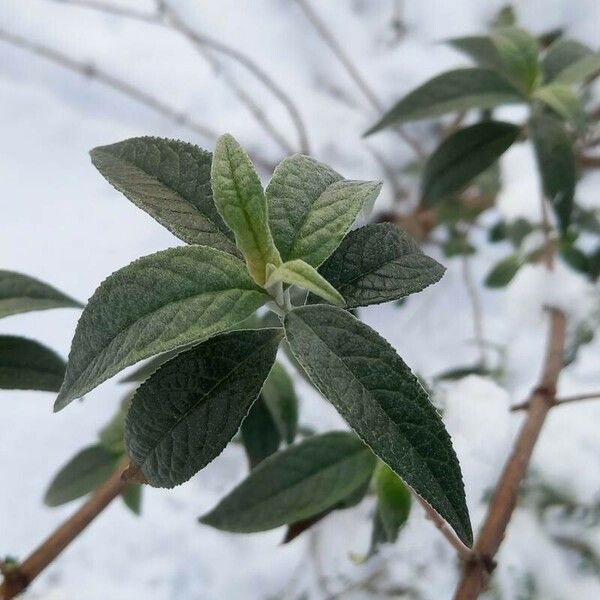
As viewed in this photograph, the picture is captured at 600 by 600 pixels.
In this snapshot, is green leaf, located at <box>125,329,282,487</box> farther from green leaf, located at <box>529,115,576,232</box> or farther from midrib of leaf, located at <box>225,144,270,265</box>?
green leaf, located at <box>529,115,576,232</box>

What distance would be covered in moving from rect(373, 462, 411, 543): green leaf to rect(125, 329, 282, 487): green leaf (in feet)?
0.60

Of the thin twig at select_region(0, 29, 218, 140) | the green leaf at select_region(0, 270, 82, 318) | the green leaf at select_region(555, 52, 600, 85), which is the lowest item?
the green leaf at select_region(0, 270, 82, 318)

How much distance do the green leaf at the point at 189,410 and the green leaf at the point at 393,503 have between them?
183 millimetres

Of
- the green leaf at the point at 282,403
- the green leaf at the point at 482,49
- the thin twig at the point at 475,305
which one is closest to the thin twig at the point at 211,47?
the thin twig at the point at 475,305

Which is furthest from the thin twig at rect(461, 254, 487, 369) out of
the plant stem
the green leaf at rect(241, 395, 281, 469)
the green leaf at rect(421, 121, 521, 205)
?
the plant stem

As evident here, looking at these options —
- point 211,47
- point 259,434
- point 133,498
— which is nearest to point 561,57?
point 259,434

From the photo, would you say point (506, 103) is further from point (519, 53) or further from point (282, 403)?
point (282, 403)

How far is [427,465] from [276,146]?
3.67 feet

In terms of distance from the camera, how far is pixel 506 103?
2.05 feet

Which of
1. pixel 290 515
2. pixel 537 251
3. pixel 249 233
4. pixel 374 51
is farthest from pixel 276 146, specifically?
pixel 249 233

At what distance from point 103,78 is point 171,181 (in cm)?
111

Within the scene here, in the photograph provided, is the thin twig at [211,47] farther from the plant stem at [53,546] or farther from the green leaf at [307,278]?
the green leaf at [307,278]

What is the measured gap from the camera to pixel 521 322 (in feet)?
2.92

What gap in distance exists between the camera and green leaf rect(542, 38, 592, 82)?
2.11ft
